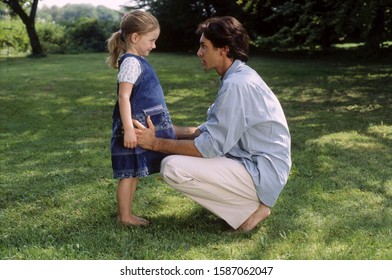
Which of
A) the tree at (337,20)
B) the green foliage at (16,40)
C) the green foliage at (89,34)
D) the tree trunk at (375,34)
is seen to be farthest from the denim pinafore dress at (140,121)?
the green foliage at (89,34)

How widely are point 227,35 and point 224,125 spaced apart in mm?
603

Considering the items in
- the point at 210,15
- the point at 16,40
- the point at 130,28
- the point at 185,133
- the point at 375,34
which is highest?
the point at 210,15

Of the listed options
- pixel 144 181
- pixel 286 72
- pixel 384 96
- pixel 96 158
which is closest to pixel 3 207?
pixel 144 181

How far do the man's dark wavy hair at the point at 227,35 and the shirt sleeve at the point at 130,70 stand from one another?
50 centimetres

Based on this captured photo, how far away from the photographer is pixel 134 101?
3.69m

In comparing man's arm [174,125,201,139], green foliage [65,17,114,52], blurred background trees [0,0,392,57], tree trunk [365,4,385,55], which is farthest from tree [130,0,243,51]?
man's arm [174,125,201,139]

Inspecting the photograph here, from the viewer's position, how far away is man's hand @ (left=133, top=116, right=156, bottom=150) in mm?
3574

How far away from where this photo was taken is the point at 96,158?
19.3 ft

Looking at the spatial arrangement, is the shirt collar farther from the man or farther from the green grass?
the green grass

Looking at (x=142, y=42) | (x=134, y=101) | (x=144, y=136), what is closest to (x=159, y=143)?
(x=144, y=136)

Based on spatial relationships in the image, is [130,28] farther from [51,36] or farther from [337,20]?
[51,36]

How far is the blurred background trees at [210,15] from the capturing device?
10508 mm

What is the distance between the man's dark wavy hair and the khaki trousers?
A: 28.5 inches
